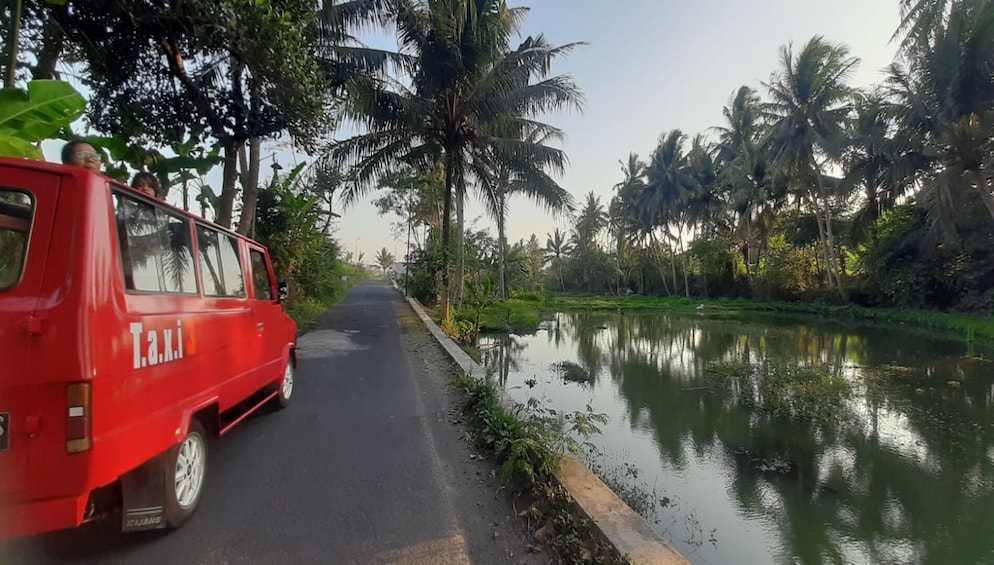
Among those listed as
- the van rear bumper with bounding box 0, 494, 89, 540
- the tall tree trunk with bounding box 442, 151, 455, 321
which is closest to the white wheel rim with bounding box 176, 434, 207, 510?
the van rear bumper with bounding box 0, 494, 89, 540

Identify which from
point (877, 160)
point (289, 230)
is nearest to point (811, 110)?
point (877, 160)

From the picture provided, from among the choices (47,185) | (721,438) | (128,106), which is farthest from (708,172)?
(47,185)

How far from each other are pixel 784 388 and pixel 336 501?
976 cm

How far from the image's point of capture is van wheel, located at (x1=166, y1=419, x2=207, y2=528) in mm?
2953

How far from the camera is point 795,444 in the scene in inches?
290

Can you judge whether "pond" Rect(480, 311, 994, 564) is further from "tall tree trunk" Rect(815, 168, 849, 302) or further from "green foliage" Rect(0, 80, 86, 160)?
"tall tree trunk" Rect(815, 168, 849, 302)

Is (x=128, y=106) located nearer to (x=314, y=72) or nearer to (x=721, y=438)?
(x=314, y=72)

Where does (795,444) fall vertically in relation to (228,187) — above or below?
below

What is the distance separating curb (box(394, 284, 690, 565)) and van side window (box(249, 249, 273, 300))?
3.51m

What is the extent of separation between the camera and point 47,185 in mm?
2381

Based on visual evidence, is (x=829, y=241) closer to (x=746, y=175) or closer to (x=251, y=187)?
(x=746, y=175)

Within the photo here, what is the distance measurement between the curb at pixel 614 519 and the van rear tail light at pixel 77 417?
109 inches

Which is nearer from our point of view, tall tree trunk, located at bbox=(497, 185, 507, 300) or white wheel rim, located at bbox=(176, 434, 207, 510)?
white wheel rim, located at bbox=(176, 434, 207, 510)

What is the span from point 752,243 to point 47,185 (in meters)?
44.7
